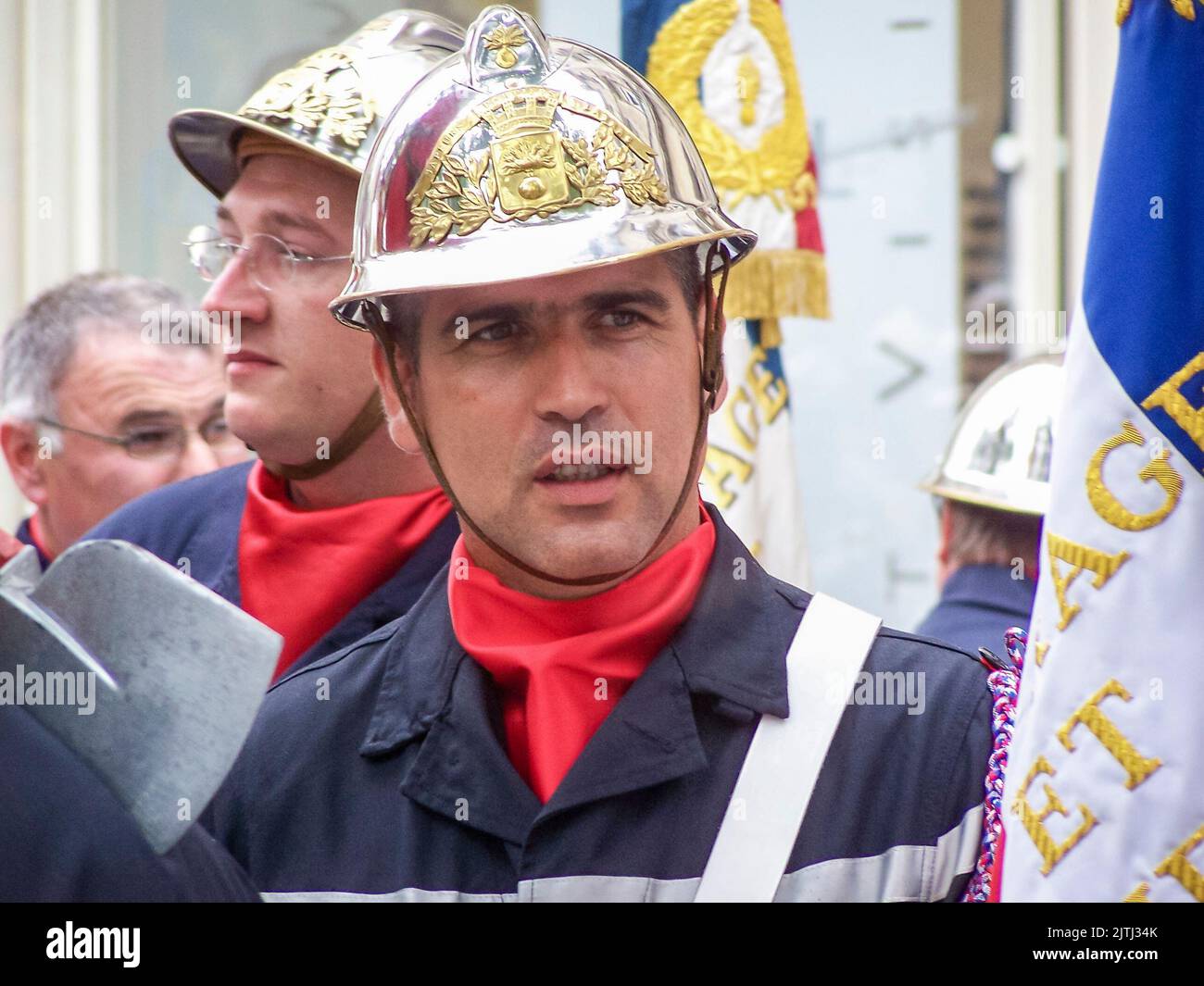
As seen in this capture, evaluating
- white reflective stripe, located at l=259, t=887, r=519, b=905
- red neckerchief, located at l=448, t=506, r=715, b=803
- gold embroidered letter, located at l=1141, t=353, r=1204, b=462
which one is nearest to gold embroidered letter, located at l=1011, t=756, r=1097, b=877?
gold embroidered letter, located at l=1141, t=353, r=1204, b=462

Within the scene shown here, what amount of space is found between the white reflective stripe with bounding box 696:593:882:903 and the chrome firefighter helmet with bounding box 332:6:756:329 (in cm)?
64

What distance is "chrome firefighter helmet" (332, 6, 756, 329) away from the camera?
2.34 meters

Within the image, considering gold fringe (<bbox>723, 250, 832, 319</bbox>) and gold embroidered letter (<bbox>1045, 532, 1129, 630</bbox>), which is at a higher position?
gold fringe (<bbox>723, 250, 832, 319</bbox>)

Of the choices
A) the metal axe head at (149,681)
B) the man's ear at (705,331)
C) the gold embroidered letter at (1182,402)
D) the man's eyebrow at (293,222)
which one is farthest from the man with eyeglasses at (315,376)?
the gold embroidered letter at (1182,402)

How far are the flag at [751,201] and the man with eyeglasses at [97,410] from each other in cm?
148

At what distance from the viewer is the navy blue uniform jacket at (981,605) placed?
13.1 feet

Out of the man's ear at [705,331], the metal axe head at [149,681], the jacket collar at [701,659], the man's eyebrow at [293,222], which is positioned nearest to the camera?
the metal axe head at [149,681]

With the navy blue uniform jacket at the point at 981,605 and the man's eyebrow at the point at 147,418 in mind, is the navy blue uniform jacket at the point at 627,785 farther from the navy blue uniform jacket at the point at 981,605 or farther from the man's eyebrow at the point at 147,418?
the man's eyebrow at the point at 147,418

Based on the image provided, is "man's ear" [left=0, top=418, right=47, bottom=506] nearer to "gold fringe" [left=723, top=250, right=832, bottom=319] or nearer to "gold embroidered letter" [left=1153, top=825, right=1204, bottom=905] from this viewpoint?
"gold fringe" [left=723, top=250, right=832, bottom=319]

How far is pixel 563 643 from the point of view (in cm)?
238

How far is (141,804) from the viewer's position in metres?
1.58

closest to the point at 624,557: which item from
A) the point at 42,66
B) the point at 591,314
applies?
the point at 591,314

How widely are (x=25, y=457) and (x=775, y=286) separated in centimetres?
216
